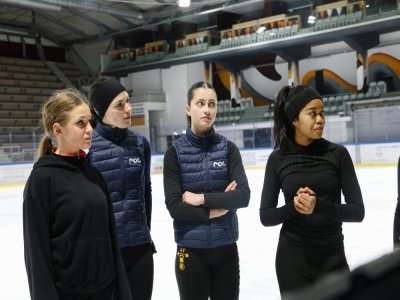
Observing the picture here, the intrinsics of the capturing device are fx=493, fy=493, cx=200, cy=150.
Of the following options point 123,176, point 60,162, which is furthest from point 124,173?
point 60,162

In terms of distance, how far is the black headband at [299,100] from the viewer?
1968 millimetres

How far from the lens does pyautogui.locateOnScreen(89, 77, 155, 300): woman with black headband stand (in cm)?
221

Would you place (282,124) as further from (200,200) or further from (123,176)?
(123,176)

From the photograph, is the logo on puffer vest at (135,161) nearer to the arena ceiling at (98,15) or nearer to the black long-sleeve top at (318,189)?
the black long-sleeve top at (318,189)

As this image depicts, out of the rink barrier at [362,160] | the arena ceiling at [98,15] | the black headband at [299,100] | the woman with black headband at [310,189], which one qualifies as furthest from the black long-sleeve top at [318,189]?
the arena ceiling at [98,15]

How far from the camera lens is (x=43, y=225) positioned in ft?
5.17

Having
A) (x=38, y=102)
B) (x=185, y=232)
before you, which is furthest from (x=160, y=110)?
(x=185, y=232)

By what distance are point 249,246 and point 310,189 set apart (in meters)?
3.16

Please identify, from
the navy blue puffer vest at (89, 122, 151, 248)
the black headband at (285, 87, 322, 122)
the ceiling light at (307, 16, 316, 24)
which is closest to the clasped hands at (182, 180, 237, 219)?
the navy blue puffer vest at (89, 122, 151, 248)

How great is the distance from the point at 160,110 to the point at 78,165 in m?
23.7

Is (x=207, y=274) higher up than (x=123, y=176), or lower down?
lower down

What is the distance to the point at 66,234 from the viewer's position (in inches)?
64.2

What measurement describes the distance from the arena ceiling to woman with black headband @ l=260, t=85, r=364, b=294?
65.8 feet

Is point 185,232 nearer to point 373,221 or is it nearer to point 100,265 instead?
point 100,265
